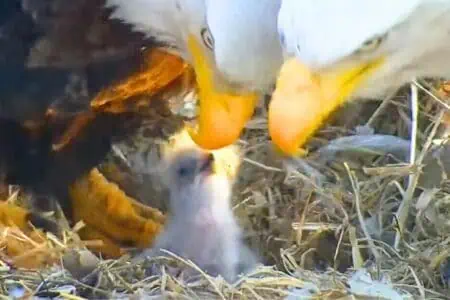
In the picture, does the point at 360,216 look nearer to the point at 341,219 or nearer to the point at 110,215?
the point at 341,219

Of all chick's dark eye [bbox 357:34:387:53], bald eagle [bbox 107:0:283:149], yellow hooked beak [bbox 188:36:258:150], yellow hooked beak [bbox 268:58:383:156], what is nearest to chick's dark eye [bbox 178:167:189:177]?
bald eagle [bbox 107:0:283:149]

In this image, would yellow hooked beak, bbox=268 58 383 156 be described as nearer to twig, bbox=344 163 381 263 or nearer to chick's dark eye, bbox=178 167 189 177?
twig, bbox=344 163 381 263

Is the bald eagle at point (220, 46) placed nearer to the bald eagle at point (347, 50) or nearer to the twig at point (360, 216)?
the bald eagle at point (347, 50)

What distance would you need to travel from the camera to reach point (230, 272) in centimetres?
239

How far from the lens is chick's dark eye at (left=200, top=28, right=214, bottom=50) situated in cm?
205

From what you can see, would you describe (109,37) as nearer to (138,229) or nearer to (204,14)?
(204,14)

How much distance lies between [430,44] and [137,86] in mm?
707

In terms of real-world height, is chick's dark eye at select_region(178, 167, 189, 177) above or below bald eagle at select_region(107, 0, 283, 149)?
below

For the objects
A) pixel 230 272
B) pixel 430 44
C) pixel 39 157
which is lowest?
pixel 230 272

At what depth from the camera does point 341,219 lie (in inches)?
99.9

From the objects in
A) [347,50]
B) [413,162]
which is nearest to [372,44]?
[347,50]

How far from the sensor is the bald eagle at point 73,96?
2.29m

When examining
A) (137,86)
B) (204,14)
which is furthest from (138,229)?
(204,14)

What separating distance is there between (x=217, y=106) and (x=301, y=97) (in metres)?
0.27
